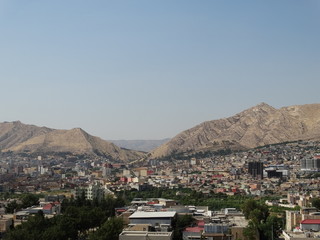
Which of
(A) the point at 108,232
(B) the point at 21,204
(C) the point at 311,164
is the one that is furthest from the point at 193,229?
(C) the point at 311,164

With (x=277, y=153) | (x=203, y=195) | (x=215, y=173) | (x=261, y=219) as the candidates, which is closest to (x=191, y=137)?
(x=277, y=153)

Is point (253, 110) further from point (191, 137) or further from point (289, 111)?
point (191, 137)

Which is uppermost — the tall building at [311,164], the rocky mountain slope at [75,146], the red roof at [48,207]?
the rocky mountain slope at [75,146]

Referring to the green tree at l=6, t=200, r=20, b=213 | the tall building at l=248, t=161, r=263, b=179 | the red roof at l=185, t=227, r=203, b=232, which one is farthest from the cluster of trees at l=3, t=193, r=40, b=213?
the tall building at l=248, t=161, r=263, b=179

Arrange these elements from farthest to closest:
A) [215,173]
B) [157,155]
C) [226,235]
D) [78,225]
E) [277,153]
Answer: [157,155]
[277,153]
[215,173]
[78,225]
[226,235]

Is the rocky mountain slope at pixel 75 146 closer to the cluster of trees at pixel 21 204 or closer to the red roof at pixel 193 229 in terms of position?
the cluster of trees at pixel 21 204

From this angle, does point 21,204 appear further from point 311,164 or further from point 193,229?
point 311,164

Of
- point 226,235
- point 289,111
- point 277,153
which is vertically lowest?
point 226,235

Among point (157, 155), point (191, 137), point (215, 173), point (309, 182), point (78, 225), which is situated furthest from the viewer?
point (191, 137)

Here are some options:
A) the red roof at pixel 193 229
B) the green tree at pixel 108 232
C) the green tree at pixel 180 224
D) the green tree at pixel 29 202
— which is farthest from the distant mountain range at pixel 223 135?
the green tree at pixel 108 232
